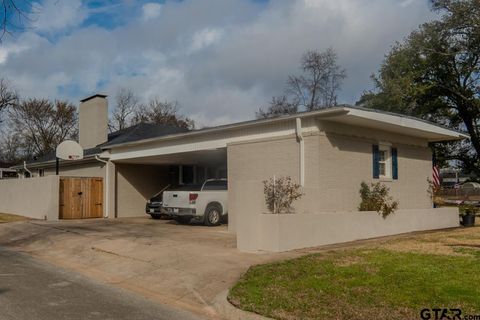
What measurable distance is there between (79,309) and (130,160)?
15.8m

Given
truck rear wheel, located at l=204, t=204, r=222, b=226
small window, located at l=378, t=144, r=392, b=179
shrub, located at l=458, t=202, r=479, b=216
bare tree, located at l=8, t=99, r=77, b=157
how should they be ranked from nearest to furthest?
small window, located at l=378, t=144, r=392, b=179, shrub, located at l=458, t=202, r=479, b=216, truck rear wheel, located at l=204, t=204, r=222, b=226, bare tree, located at l=8, t=99, r=77, b=157

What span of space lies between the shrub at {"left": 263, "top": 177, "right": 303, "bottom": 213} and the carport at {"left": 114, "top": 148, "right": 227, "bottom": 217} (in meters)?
8.97

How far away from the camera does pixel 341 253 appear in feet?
34.2

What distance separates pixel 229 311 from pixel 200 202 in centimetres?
1139

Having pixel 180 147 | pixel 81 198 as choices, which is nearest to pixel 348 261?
pixel 180 147

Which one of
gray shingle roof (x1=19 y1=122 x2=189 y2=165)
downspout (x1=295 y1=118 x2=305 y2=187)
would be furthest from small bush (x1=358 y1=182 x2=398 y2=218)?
gray shingle roof (x1=19 y1=122 x2=189 y2=165)

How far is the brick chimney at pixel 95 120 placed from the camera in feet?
84.0

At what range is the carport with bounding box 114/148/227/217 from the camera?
77.3 ft

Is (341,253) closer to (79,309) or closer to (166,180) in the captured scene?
(79,309)

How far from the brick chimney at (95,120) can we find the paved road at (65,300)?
15916 mm

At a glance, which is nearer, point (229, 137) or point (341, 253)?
point (341, 253)

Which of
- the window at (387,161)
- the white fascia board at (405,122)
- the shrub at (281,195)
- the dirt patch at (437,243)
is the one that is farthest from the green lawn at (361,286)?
the window at (387,161)

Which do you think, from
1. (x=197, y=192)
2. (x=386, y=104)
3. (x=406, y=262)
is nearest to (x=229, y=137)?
(x=197, y=192)

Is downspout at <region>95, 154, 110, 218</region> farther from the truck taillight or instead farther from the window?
the window
